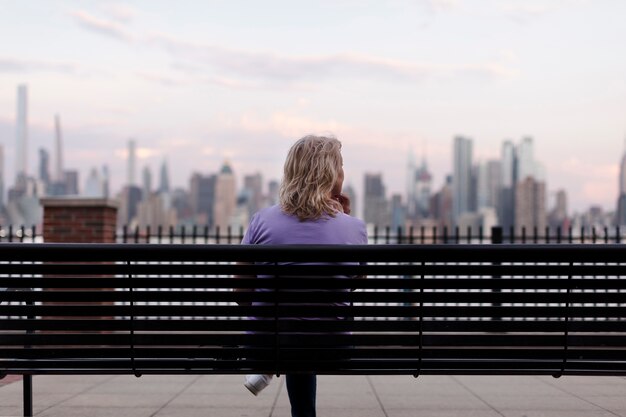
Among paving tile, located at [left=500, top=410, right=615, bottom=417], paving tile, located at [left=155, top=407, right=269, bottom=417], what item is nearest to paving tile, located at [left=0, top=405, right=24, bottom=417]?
paving tile, located at [left=155, top=407, right=269, bottom=417]

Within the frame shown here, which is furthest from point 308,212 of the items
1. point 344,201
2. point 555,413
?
point 555,413

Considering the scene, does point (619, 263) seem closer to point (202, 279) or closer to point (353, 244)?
point (353, 244)

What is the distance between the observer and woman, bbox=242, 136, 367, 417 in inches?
155

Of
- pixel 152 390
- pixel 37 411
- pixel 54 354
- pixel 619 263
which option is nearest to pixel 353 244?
pixel 619 263

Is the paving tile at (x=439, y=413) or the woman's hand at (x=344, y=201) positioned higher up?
the woman's hand at (x=344, y=201)

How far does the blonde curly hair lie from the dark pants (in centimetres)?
83

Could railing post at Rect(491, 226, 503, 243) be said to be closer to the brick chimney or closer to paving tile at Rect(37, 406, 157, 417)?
the brick chimney

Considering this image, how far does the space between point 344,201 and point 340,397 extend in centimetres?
344

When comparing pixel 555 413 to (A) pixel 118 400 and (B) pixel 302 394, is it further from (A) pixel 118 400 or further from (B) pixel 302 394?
(A) pixel 118 400

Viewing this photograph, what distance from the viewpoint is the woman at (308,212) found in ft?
12.9

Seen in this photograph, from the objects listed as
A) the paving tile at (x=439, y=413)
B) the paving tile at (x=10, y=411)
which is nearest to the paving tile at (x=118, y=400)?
the paving tile at (x=10, y=411)

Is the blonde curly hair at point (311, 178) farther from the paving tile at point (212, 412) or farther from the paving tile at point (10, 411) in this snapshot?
the paving tile at point (10, 411)

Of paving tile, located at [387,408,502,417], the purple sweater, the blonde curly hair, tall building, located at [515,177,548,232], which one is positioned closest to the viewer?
the blonde curly hair

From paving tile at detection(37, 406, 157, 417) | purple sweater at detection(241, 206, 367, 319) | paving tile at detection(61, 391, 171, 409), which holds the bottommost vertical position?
paving tile at detection(61, 391, 171, 409)
